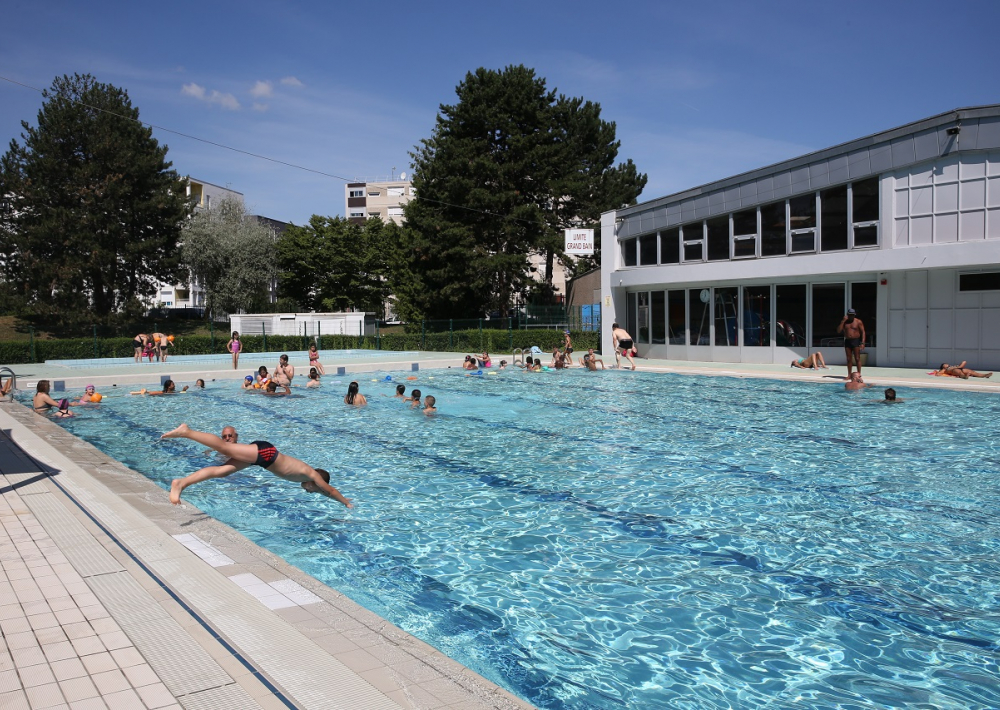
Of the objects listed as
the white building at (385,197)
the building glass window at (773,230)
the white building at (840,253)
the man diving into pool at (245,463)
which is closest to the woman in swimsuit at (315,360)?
the white building at (840,253)

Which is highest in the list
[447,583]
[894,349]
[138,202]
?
[138,202]

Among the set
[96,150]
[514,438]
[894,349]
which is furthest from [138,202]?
[894,349]

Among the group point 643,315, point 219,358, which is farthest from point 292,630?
point 219,358

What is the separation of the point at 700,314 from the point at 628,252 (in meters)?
4.54

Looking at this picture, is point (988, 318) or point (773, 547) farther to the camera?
point (988, 318)

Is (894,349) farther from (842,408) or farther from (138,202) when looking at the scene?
(138,202)

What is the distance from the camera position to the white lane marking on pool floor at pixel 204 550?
17.8 ft

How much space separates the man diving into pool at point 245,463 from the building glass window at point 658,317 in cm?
2163

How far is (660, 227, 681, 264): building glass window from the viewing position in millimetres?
26594

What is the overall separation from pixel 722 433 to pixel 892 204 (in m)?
12.2

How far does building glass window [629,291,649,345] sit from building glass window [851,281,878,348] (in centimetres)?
813

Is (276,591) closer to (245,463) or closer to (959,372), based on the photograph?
(245,463)

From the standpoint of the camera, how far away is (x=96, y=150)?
40031 millimetres

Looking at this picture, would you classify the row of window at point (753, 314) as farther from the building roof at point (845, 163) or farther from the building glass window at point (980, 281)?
the building roof at point (845, 163)
